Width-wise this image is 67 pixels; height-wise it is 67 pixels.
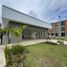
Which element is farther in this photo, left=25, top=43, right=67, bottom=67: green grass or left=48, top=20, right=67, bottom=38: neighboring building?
left=48, top=20, right=67, bottom=38: neighboring building

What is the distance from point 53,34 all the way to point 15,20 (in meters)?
49.0

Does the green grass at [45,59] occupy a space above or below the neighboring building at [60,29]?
below

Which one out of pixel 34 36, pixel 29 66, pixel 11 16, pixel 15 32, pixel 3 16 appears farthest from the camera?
pixel 34 36

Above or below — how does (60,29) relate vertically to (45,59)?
above

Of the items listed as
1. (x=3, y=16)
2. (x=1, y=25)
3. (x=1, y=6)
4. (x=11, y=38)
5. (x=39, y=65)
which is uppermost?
(x=1, y=6)

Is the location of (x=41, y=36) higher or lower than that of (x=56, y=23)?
lower

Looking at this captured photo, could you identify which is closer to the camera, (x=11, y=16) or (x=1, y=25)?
(x=1, y=25)

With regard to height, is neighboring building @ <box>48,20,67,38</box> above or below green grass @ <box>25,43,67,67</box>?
above

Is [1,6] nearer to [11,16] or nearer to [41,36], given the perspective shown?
[11,16]

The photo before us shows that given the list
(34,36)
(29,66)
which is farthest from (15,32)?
(34,36)

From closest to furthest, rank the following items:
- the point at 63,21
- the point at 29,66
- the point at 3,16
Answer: the point at 29,66, the point at 3,16, the point at 63,21

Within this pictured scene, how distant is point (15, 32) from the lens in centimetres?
845

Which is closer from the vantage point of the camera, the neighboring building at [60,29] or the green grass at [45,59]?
the green grass at [45,59]

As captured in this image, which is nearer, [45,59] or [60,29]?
[45,59]
